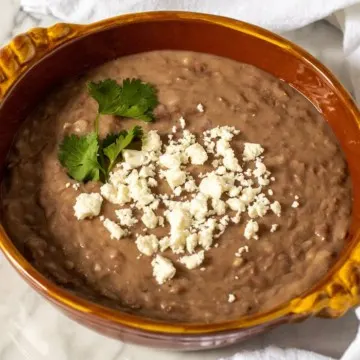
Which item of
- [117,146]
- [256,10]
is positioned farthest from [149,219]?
[256,10]

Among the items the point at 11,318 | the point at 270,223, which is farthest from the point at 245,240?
the point at 11,318

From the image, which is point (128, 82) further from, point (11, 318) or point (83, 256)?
point (11, 318)

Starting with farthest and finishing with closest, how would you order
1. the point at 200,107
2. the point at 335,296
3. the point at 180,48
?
the point at 180,48, the point at 200,107, the point at 335,296

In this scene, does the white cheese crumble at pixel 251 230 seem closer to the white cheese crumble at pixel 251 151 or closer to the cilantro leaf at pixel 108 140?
the white cheese crumble at pixel 251 151

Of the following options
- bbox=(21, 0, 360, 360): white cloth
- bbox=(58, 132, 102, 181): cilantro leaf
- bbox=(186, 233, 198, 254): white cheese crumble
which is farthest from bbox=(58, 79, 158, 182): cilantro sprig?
bbox=(21, 0, 360, 360): white cloth

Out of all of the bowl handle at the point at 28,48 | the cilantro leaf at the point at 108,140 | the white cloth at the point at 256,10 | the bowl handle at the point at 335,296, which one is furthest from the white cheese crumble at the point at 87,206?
the white cloth at the point at 256,10

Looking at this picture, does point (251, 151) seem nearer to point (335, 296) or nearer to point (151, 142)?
point (151, 142)
